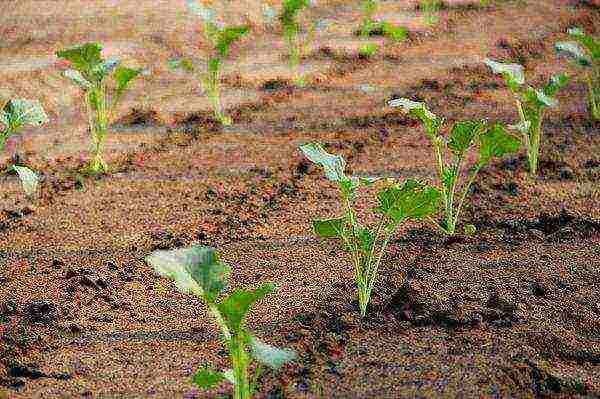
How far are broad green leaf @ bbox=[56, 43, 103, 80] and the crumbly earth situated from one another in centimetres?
56

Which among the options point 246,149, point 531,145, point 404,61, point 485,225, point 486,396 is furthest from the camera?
point 404,61

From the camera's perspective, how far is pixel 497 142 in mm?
3215

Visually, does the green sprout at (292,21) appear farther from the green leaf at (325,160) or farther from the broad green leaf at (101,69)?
the green leaf at (325,160)

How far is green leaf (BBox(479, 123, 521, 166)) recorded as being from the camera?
3.16 meters

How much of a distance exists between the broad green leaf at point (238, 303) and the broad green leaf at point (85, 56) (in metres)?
2.11

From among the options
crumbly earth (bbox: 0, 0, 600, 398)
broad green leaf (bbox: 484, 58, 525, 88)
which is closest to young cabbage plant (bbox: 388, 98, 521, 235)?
crumbly earth (bbox: 0, 0, 600, 398)

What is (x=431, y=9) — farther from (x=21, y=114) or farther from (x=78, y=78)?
(x=21, y=114)

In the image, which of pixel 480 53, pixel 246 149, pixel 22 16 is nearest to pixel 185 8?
pixel 22 16

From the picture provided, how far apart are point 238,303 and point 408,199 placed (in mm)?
820

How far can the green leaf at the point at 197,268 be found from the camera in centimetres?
208

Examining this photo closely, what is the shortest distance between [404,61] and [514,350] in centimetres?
401

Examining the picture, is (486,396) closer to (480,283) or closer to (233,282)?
(480,283)

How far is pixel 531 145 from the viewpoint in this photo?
409 cm

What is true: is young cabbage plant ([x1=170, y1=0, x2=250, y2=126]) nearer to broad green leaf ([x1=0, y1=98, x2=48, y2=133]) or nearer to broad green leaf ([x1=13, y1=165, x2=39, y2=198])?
broad green leaf ([x1=0, y1=98, x2=48, y2=133])
